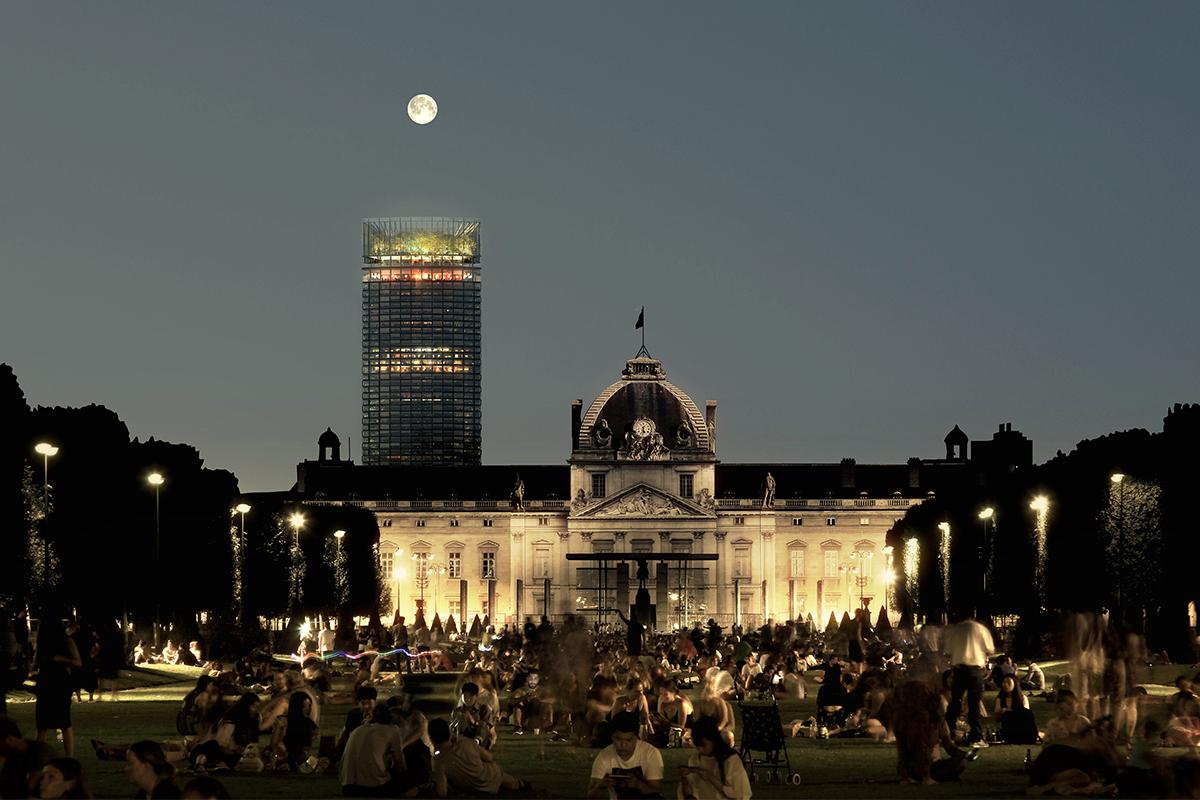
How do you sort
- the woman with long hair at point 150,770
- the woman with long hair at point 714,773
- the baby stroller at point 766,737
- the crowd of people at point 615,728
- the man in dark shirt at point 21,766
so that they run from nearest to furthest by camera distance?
the woman with long hair at point 150,770, the man in dark shirt at point 21,766, the woman with long hair at point 714,773, the crowd of people at point 615,728, the baby stroller at point 766,737

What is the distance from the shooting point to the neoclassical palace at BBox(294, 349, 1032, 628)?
558 ft

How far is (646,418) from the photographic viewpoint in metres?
173

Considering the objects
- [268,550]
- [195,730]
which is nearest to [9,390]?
[268,550]

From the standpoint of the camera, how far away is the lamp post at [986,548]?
92.4 meters

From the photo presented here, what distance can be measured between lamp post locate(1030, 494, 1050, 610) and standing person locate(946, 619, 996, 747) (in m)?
44.2

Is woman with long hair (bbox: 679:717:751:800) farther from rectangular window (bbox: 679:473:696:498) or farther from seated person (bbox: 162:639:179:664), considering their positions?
rectangular window (bbox: 679:473:696:498)

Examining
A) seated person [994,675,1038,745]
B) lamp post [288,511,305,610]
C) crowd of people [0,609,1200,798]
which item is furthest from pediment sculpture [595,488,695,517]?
seated person [994,675,1038,745]

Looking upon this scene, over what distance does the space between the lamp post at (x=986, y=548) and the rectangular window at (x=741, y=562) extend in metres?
66.7

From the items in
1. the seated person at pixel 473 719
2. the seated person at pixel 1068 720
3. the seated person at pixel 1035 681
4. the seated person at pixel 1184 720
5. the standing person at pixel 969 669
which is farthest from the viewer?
the seated person at pixel 1035 681

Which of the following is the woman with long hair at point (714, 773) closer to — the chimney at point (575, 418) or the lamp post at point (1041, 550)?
the lamp post at point (1041, 550)

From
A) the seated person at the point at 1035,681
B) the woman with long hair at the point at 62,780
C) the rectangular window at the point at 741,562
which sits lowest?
the woman with long hair at the point at 62,780

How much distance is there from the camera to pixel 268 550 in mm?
99875

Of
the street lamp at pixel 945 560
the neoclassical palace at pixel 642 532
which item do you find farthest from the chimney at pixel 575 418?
the street lamp at pixel 945 560

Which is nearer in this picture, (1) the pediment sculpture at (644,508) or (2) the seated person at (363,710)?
(2) the seated person at (363,710)
